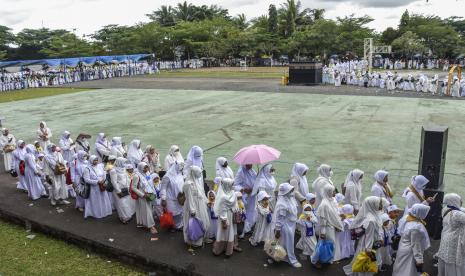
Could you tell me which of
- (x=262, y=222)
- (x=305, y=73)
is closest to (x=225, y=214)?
(x=262, y=222)

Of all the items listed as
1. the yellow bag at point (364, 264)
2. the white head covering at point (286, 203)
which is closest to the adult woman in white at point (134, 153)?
the white head covering at point (286, 203)

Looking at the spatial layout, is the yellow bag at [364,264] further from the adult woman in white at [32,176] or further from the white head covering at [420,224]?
the adult woman in white at [32,176]

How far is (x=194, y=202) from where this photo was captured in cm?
695

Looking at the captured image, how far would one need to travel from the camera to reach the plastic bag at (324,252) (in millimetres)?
6031

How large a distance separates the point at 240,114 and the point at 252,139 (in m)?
5.09

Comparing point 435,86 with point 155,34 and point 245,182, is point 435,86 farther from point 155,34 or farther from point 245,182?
point 155,34

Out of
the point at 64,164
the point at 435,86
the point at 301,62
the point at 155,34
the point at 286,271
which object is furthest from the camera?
the point at 155,34

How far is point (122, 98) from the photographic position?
26953mm

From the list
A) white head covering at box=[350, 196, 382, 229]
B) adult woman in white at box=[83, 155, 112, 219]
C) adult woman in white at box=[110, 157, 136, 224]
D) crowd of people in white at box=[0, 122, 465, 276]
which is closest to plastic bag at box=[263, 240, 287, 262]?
crowd of people in white at box=[0, 122, 465, 276]

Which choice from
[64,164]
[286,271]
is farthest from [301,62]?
[286,271]

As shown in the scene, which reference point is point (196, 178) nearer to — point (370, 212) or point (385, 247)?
point (370, 212)

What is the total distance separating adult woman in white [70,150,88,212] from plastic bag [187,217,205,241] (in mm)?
2894

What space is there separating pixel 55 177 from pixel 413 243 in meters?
7.35

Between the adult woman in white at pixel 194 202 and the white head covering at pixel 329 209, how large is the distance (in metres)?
2.00
